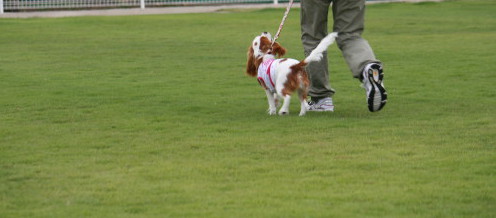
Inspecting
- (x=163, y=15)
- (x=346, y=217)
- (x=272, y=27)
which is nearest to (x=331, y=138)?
(x=346, y=217)

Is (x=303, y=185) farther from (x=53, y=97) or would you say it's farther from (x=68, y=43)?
(x=68, y=43)

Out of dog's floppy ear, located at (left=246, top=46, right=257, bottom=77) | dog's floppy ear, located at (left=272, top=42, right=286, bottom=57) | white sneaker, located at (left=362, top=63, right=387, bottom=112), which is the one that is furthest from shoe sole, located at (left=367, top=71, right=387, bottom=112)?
dog's floppy ear, located at (left=246, top=46, right=257, bottom=77)

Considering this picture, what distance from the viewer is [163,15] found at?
75.0 ft

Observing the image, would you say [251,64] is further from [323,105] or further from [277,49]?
[323,105]

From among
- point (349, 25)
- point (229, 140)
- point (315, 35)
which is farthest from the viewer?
point (315, 35)

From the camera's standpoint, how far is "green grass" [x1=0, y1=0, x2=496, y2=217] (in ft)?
17.5

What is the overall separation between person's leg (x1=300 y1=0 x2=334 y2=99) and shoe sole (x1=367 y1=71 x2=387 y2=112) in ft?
2.56

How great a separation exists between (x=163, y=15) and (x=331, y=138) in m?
16.0

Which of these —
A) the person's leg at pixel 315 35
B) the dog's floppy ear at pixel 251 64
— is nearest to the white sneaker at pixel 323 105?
the person's leg at pixel 315 35

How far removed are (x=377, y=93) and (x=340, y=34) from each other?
0.80 meters

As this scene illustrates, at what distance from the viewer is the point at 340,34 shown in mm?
8445

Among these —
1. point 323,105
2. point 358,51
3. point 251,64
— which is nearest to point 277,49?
point 251,64

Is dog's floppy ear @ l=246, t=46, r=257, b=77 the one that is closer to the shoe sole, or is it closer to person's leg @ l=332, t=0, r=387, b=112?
person's leg @ l=332, t=0, r=387, b=112

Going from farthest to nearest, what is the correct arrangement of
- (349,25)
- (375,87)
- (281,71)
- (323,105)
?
(323,105), (349,25), (281,71), (375,87)
